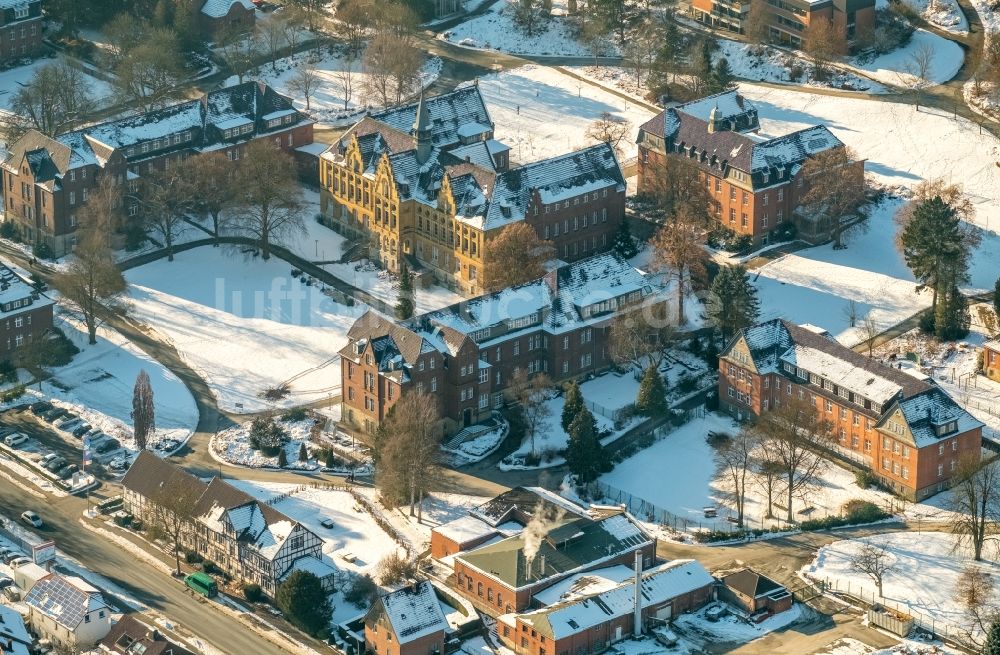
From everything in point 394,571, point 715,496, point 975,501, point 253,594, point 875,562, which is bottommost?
point 253,594

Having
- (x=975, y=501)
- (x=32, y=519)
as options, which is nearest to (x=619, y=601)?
(x=975, y=501)

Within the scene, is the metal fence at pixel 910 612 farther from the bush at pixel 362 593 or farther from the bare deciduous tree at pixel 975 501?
the bush at pixel 362 593

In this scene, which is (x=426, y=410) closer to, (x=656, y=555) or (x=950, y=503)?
(x=656, y=555)

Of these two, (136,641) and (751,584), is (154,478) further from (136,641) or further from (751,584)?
(751,584)

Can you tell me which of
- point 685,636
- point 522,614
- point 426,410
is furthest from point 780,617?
point 426,410

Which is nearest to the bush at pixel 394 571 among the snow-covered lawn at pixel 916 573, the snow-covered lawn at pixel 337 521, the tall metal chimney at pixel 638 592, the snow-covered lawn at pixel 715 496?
the snow-covered lawn at pixel 337 521
